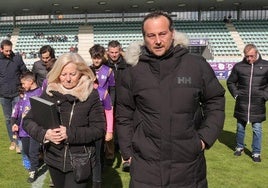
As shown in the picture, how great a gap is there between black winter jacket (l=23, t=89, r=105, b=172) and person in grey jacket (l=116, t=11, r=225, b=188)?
0.52 m

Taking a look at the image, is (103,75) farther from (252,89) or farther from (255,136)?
(255,136)

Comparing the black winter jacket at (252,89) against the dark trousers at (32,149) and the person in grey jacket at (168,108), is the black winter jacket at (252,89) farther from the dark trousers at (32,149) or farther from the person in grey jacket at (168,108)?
the person in grey jacket at (168,108)

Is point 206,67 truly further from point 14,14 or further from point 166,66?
point 14,14

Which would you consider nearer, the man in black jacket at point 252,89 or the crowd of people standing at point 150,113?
the crowd of people standing at point 150,113

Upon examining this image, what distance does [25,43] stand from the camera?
32.8 metres

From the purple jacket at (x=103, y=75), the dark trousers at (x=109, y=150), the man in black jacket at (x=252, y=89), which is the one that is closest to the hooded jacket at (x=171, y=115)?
the purple jacket at (x=103, y=75)

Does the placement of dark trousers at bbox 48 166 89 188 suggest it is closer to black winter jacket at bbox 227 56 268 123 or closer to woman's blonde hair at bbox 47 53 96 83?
woman's blonde hair at bbox 47 53 96 83

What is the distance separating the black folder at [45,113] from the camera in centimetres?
254

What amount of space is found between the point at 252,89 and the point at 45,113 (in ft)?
14.1

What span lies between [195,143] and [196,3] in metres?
30.0

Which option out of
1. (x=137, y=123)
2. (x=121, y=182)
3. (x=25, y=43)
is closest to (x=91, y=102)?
(x=137, y=123)

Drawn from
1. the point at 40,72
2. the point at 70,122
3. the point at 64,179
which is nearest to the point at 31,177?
the point at 40,72

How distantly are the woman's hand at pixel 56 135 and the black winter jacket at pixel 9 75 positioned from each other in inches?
159

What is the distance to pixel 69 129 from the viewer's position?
2.73 meters
